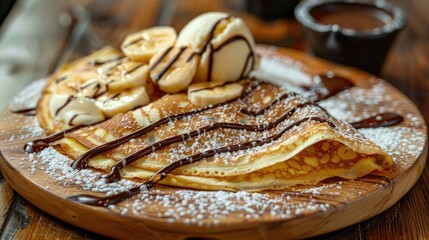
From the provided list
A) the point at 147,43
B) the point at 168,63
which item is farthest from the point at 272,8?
the point at 168,63

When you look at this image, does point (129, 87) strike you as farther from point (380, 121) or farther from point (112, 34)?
point (112, 34)

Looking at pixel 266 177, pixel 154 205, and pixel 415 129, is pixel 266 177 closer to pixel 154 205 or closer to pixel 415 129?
pixel 154 205

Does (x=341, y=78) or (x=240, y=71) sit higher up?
(x=240, y=71)

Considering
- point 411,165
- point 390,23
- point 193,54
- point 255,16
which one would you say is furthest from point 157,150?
point 255,16

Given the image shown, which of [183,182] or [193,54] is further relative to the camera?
[193,54]

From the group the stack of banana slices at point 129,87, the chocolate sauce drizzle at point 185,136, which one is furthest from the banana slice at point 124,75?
the chocolate sauce drizzle at point 185,136
